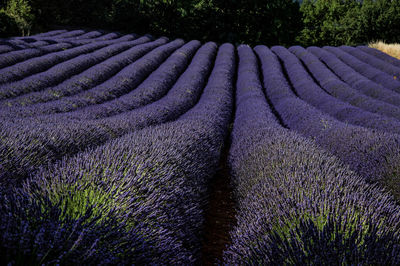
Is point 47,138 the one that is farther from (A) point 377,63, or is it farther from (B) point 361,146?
(A) point 377,63

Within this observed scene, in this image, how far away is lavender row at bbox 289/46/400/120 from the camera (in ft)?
24.8

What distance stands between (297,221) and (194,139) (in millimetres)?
1951

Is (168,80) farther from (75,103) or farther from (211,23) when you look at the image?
(211,23)

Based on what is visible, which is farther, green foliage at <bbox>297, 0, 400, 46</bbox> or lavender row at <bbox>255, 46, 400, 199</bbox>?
green foliage at <bbox>297, 0, 400, 46</bbox>

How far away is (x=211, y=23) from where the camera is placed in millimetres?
26609

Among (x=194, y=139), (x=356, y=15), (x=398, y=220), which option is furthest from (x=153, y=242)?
(x=356, y=15)

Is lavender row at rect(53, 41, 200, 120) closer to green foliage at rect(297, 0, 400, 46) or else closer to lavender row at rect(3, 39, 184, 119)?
lavender row at rect(3, 39, 184, 119)

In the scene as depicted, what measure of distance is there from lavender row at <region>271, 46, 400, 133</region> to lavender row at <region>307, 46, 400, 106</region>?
48.8 inches

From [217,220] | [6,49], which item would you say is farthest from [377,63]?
[6,49]

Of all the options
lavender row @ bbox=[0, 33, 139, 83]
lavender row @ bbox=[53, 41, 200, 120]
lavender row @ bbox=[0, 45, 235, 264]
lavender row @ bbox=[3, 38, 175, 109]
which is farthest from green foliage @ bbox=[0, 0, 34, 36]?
lavender row @ bbox=[0, 45, 235, 264]

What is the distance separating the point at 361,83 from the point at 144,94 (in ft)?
27.8

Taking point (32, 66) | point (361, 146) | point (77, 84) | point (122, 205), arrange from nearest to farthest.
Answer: point (122, 205), point (361, 146), point (77, 84), point (32, 66)

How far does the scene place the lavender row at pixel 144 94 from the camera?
5624mm

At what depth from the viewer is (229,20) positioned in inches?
1053
